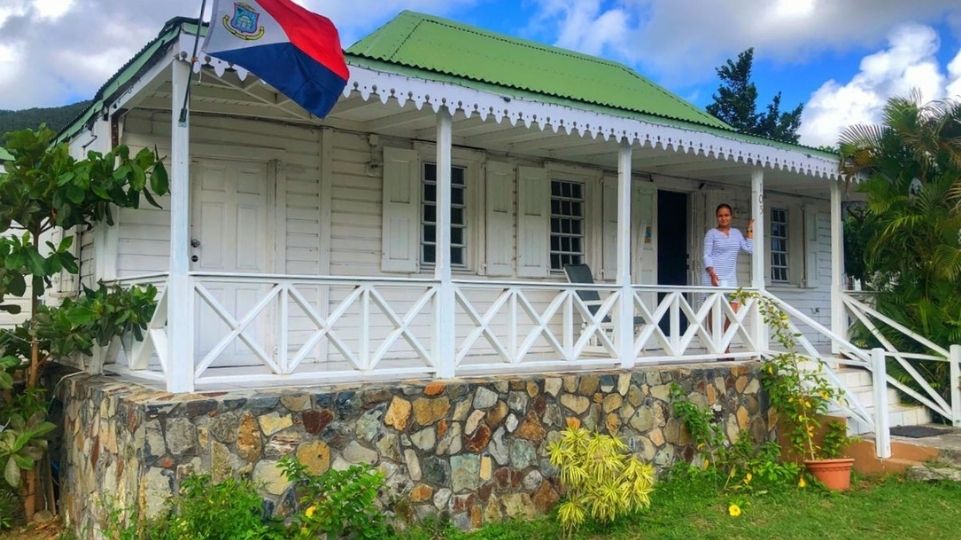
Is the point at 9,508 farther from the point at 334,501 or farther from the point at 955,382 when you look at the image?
the point at 955,382

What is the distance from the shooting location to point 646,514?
243 inches

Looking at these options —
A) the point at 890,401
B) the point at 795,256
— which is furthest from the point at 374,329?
the point at 795,256

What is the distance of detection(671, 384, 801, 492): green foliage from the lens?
7094 mm

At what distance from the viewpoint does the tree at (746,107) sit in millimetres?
25375

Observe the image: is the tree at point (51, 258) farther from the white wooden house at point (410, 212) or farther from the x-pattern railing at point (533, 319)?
the x-pattern railing at point (533, 319)

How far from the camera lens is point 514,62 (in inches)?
374

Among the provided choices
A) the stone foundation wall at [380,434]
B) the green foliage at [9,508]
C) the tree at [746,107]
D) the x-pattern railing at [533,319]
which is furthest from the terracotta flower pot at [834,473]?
the tree at [746,107]

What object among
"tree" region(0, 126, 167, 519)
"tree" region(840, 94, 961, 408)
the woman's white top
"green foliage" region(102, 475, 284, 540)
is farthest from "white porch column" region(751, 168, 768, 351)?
"tree" region(0, 126, 167, 519)

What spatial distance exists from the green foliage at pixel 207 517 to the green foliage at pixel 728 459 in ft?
12.5

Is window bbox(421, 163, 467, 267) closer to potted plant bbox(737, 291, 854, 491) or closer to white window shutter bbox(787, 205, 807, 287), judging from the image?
potted plant bbox(737, 291, 854, 491)

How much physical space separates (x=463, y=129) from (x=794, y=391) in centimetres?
395

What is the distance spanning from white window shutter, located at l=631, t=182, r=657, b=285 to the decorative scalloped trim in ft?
5.76

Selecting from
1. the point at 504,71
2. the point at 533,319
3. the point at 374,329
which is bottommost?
the point at 374,329

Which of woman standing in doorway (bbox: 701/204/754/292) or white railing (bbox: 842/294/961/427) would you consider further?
woman standing in doorway (bbox: 701/204/754/292)
